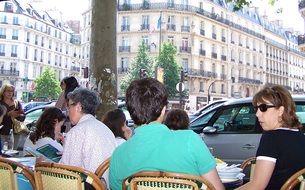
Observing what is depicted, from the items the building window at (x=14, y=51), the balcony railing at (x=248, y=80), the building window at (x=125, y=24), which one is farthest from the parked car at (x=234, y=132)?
the building window at (x=14, y=51)

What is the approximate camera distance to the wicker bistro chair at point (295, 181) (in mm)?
2732

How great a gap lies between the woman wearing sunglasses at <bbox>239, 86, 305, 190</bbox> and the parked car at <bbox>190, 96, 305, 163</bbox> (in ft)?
16.2

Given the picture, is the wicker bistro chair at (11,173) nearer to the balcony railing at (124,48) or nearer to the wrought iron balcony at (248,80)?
the balcony railing at (124,48)

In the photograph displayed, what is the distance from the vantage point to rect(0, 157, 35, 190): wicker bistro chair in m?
3.10

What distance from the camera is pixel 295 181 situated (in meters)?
2.75

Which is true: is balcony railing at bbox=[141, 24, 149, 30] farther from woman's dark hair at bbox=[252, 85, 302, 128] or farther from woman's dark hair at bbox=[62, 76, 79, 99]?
woman's dark hair at bbox=[252, 85, 302, 128]

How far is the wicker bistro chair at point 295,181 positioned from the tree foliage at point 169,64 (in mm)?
51058

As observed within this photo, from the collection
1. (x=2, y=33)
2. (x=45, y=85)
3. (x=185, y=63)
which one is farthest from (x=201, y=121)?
(x=2, y=33)

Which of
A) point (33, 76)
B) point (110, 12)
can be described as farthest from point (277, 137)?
point (33, 76)

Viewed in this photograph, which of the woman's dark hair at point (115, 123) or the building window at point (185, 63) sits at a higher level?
the building window at point (185, 63)

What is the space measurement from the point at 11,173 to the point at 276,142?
5.62 ft

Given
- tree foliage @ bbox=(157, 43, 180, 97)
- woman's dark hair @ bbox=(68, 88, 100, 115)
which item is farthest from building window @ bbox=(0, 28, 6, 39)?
woman's dark hair @ bbox=(68, 88, 100, 115)

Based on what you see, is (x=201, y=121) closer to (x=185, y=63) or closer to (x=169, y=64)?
(x=169, y=64)

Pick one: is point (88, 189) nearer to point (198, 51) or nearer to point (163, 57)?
point (163, 57)
